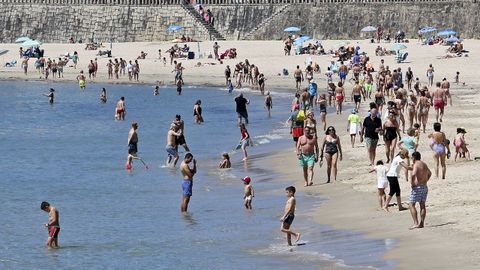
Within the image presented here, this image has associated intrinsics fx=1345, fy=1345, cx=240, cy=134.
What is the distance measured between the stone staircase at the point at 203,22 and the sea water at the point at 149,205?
89.9ft

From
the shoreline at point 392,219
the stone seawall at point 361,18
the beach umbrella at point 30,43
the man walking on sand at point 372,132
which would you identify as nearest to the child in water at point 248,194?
the shoreline at point 392,219

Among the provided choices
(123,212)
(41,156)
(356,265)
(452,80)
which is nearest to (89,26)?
(452,80)

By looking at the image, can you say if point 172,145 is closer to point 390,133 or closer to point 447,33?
point 390,133

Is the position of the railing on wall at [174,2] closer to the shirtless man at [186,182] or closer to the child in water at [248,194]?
the shirtless man at [186,182]

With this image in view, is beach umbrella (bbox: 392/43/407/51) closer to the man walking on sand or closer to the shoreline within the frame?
the shoreline

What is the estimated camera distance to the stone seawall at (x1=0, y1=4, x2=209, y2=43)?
8381 centimetres

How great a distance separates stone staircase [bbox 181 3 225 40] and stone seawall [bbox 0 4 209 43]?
8.9 inches

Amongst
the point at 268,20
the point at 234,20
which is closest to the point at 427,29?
the point at 268,20

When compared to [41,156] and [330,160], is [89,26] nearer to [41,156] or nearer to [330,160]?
[41,156]

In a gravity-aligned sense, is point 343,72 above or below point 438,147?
below

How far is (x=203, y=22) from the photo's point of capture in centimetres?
8256

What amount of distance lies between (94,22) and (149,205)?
189ft

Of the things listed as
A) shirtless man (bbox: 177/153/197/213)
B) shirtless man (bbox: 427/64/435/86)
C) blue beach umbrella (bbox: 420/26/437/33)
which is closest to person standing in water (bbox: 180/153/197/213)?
shirtless man (bbox: 177/153/197/213)

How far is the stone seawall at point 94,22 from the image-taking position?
275 feet
